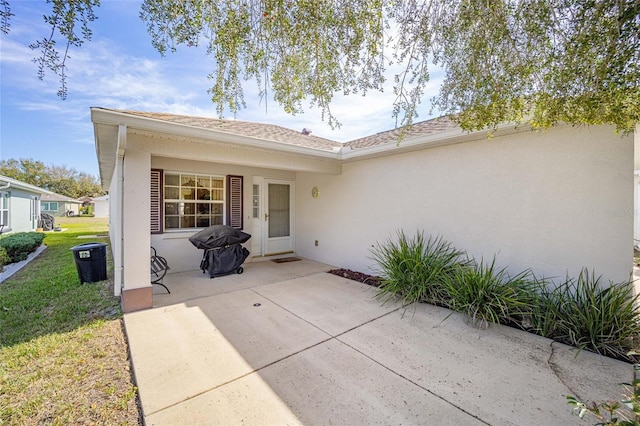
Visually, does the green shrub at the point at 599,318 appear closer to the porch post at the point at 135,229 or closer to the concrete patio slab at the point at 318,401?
the concrete patio slab at the point at 318,401

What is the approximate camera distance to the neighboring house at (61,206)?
29.6 meters

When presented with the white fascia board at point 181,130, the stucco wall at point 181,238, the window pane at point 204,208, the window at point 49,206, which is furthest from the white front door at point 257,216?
the window at point 49,206

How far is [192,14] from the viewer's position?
2721 millimetres

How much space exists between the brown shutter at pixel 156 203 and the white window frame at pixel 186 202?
0.11m

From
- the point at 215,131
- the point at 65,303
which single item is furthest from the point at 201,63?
the point at 65,303

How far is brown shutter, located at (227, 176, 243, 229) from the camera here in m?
8.10

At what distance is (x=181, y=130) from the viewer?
4.66 meters

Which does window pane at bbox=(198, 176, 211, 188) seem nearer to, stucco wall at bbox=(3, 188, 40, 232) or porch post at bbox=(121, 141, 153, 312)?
porch post at bbox=(121, 141, 153, 312)

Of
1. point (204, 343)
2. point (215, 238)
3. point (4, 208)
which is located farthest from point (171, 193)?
point (4, 208)

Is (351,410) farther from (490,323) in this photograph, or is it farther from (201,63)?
(201,63)

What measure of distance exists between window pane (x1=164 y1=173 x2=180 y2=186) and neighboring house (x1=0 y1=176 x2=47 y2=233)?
35.2 feet

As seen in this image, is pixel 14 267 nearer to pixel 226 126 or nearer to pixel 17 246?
pixel 17 246

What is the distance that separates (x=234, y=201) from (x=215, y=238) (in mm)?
1775

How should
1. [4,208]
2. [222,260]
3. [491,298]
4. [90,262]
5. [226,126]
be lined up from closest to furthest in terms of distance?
[491,298] → [90,262] → [226,126] → [222,260] → [4,208]
